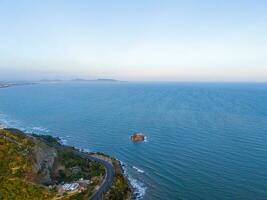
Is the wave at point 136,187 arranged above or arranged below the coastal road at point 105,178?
below

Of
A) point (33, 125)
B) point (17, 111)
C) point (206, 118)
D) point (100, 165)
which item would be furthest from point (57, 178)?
point (17, 111)

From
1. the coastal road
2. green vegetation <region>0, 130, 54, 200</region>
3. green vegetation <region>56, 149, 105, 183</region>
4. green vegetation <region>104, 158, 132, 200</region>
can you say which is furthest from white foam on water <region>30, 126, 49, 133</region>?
green vegetation <region>104, 158, 132, 200</region>

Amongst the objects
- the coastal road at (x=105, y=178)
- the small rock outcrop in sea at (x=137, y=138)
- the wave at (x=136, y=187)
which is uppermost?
the small rock outcrop in sea at (x=137, y=138)

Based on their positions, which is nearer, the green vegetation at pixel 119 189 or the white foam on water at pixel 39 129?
the green vegetation at pixel 119 189

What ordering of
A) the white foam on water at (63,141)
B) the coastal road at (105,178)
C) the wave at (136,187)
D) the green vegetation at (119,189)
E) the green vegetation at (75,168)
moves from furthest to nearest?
the white foam on water at (63,141)
the green vegetation at (75,168)
the wave at (136,187)
the green vegetation at (119,189)
the coastal road at (105,178)

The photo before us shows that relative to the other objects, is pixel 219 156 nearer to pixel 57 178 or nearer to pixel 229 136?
pixel 229 136

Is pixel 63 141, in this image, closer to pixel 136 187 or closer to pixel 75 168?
pixel 75 168

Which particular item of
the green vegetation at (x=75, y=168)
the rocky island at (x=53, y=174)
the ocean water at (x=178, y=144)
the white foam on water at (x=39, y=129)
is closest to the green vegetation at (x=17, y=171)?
the rocky island at (x=53, y=174)

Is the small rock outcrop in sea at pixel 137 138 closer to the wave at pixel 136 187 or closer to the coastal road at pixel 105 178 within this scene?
the coastal road at pixel 105 178
